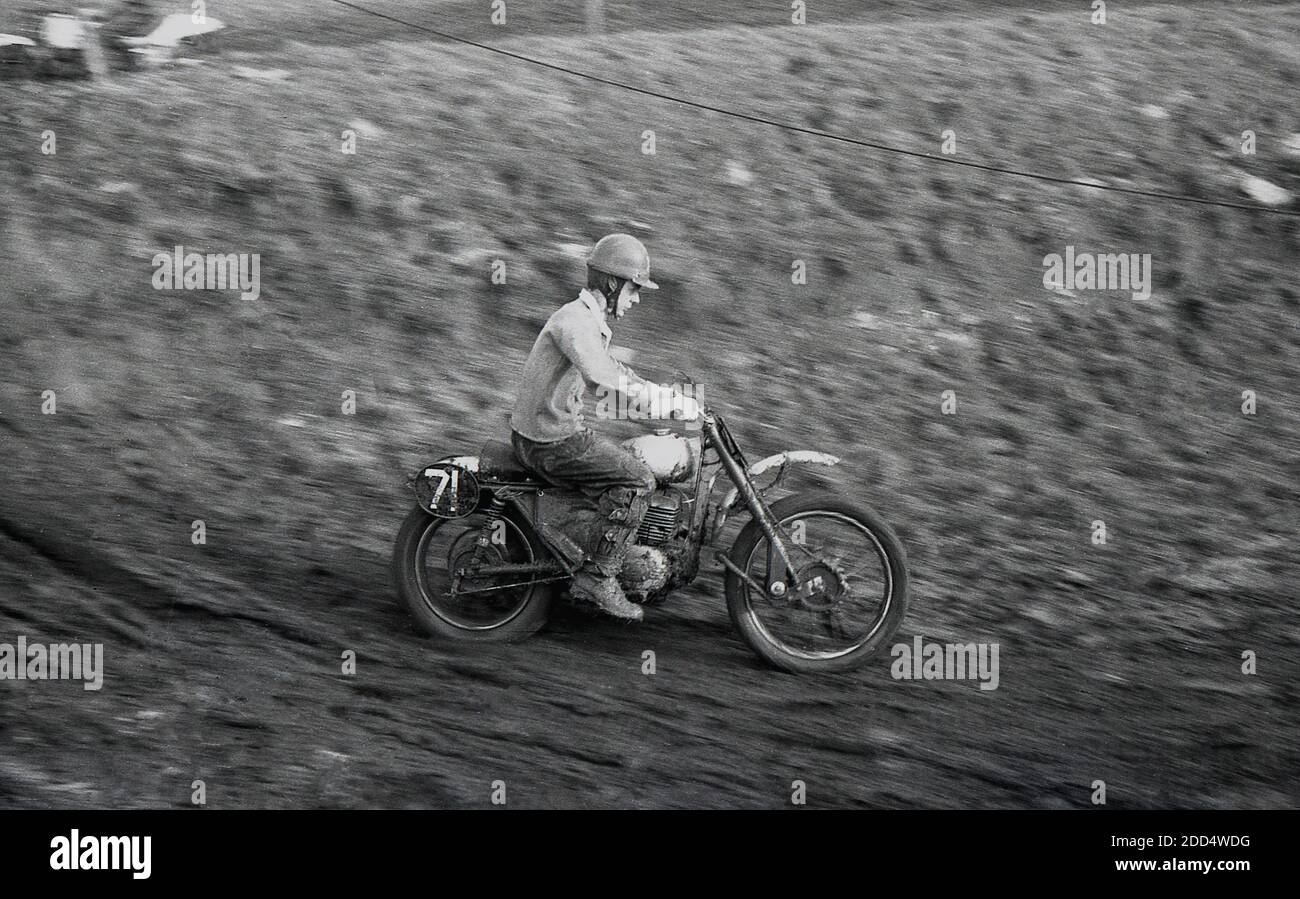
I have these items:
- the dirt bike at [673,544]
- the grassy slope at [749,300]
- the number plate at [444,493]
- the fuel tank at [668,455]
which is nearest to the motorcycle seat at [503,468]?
the dirt bike at [673,544]

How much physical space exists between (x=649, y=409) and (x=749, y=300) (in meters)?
2.30

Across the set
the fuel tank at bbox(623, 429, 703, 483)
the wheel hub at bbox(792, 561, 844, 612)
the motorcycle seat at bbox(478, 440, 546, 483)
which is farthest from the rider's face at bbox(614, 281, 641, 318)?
the wheel hub at bbox(792, 561, 844, 612)

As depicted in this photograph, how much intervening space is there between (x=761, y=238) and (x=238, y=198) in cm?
311

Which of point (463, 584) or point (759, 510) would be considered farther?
point (463, 584)

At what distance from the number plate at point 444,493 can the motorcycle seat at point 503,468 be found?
116 millimetres

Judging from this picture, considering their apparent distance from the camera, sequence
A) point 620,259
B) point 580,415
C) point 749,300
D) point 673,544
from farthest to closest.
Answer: point 749,300
point 673,544
point 580,415
point 620,259

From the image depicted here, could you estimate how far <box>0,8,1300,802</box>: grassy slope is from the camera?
269 inches

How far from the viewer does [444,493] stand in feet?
19.0

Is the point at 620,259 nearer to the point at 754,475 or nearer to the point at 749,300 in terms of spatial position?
the point at 754,475

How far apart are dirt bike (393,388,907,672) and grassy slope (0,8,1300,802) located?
659 millimetres

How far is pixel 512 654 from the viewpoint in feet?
19.9

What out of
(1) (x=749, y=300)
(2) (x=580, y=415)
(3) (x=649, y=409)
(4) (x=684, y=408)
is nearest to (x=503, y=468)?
(2) (x=580, y=415)

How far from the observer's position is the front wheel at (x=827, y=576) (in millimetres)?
5863

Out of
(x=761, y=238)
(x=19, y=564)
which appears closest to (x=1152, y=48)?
(x=761, y=238)
